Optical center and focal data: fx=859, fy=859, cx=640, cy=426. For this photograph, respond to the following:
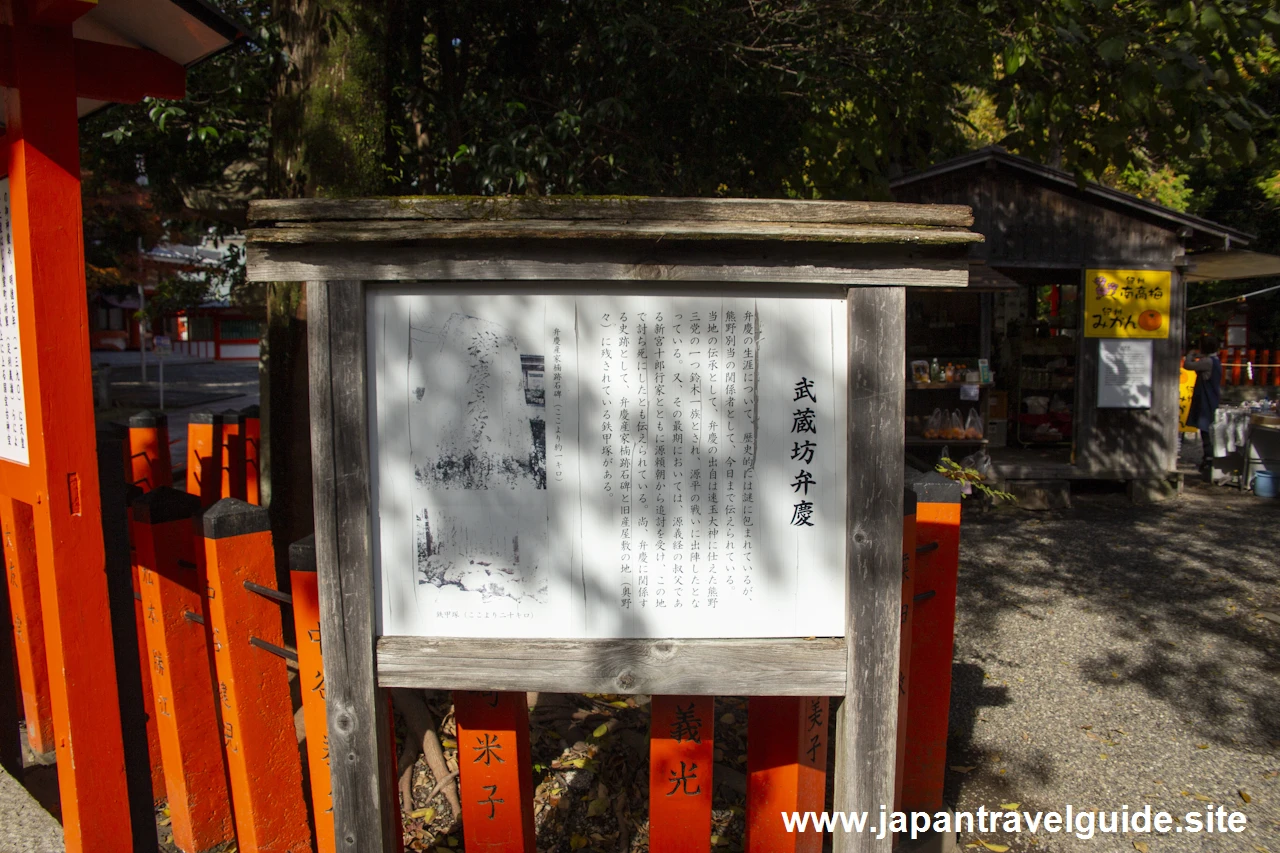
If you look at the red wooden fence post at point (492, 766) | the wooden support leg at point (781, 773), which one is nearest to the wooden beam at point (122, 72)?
the red wooden fence post at point (492, 766)

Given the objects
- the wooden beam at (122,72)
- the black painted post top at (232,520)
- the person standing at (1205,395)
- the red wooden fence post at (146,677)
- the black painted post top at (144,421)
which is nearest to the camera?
the black painted post top at (232,520)

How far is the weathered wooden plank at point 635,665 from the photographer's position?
7.17 feet

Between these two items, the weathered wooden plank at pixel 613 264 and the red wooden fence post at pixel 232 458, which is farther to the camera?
the red wooden fence post at pixel 232 458

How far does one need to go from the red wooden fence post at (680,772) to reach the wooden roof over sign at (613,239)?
3.96 feet

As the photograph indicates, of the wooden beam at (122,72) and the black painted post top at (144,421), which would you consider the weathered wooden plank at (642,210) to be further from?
the black painted post top at (144,421)

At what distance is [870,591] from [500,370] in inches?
42.8

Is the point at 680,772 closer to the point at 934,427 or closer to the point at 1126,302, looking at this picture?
the point at 934,427

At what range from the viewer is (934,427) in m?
9.30

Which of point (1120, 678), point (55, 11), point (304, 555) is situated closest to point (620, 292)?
point (304, 555)

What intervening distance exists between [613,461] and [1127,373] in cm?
889

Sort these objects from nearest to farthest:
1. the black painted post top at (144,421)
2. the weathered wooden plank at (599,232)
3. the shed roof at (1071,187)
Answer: the weathered wooden plank at (599,232)
the black painted post top at (144,421)
the shed roof at (1071,187)

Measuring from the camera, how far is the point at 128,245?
22719 mm

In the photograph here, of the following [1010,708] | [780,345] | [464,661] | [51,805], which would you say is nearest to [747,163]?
[1010,708]

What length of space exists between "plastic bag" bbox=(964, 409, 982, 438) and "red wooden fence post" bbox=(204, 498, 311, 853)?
797 centimetres
